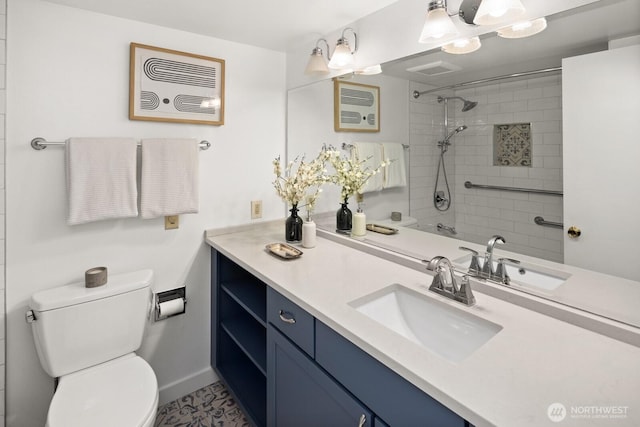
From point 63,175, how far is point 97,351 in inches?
32.4

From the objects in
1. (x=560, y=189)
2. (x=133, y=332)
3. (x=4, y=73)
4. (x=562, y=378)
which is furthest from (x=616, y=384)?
(x=4, y=73)

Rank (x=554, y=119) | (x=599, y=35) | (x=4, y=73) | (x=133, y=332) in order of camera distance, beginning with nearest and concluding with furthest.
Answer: (x=599, y=35)
(x=554, y=119)
(x=4, y=73)
(x=133, y=332)

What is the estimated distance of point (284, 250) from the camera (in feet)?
5.71

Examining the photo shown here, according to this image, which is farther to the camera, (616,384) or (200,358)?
(200,358)

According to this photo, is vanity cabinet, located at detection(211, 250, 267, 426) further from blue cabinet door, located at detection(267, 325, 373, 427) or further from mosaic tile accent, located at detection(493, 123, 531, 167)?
mosaic tile accent, located at detection(493, 123, 531, 167)

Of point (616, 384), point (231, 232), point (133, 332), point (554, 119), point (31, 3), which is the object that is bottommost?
point (133, 332)

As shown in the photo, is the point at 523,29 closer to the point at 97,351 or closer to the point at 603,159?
the point at 603,159

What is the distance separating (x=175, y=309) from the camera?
1917mm

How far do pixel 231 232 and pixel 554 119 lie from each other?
5.67 feet

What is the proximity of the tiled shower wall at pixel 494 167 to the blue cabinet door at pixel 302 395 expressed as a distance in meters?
0.79

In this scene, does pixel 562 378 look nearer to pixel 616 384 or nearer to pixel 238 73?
pixel 616 384

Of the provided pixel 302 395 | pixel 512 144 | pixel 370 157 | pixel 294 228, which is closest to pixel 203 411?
pixel 302 395

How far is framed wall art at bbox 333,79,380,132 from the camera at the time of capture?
1.76 m

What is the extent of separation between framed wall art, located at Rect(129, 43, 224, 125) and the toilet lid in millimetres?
1201
